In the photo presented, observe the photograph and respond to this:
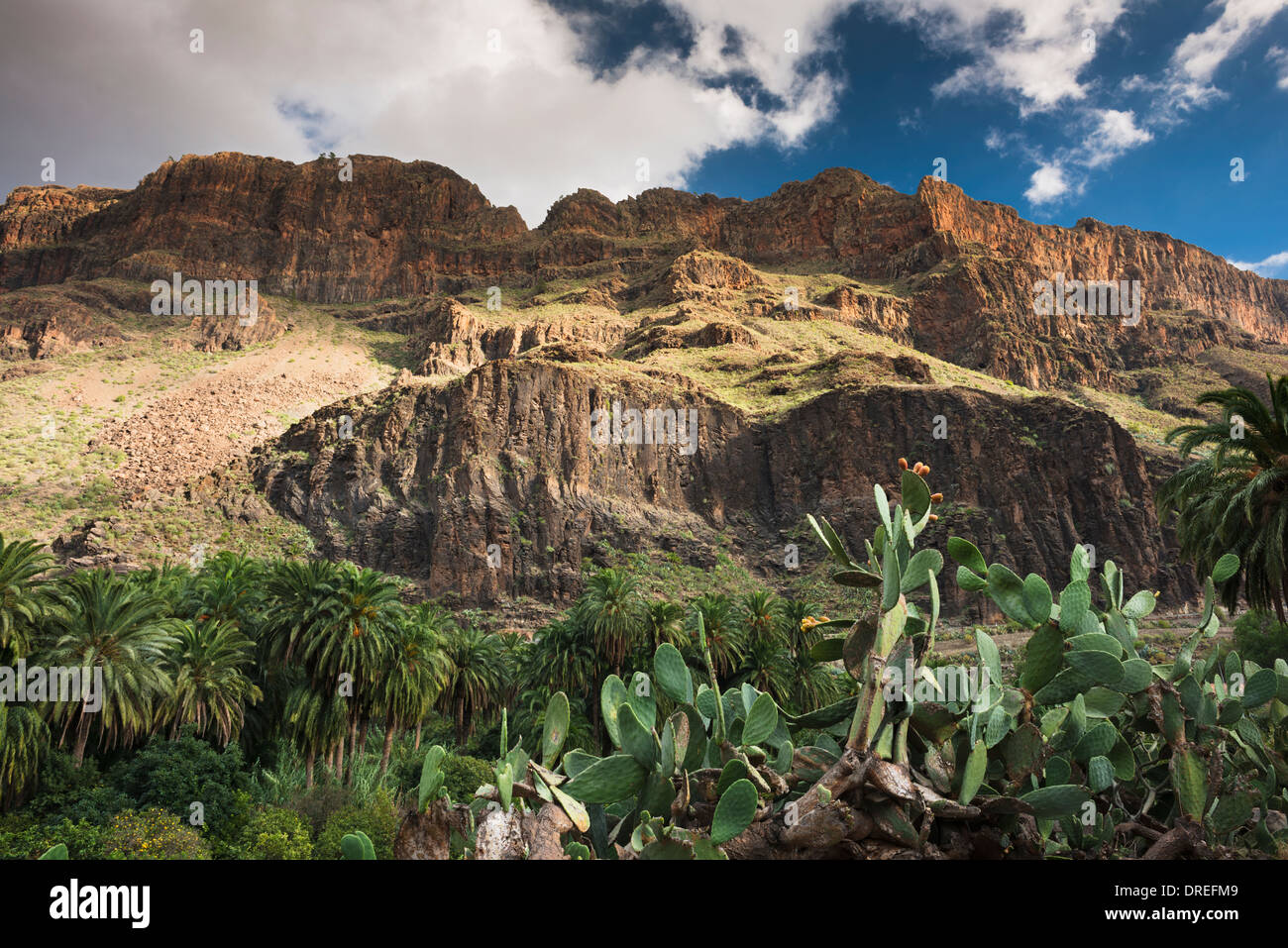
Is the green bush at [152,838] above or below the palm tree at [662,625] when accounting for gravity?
below

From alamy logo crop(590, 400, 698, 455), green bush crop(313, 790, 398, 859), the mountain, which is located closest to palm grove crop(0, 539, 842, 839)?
green bush crop(313, 790, 398, 859)

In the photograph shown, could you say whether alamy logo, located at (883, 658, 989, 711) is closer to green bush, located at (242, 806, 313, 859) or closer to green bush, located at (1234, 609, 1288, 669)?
green bush, located at (242, 806, 313, 859)

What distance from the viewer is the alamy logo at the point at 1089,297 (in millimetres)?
133125

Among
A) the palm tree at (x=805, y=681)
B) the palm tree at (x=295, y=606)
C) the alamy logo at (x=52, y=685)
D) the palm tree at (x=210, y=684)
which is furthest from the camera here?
the palm tree at (x=805, y=681)

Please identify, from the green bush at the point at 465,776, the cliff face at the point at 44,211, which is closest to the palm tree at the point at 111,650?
the green bush at the point at 465,776

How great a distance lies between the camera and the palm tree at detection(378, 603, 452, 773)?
26438 millimetres

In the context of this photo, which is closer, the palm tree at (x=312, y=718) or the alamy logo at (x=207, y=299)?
the palm tree at (x=312, y=718)

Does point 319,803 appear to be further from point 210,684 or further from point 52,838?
point 52,838

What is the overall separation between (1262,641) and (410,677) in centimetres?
3691

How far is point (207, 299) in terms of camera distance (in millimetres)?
131000

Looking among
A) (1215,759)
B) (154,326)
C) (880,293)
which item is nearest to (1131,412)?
(880,293)

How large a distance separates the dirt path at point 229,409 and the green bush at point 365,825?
7095 centimetres
